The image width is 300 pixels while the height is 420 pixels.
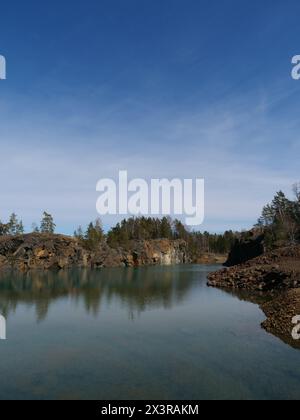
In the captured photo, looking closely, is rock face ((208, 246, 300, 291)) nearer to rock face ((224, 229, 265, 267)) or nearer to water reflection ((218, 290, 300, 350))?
water reflection ((218, 290, 300, 350))

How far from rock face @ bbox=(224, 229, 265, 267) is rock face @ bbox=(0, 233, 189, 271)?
45371mm

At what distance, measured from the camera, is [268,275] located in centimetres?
6738

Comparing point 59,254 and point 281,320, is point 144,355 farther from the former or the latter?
point 59,254

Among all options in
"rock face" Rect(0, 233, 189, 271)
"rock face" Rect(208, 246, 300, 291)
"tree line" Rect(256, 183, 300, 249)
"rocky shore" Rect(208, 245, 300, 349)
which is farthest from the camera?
"rock face" Rect(0, 233, 189, 271)

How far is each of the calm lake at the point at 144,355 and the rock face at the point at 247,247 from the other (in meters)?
100

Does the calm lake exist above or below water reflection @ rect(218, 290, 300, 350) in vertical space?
below

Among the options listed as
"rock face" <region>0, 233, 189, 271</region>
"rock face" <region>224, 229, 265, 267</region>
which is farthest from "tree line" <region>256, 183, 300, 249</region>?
"rock face" <region>0, 233, 189, 271</region>

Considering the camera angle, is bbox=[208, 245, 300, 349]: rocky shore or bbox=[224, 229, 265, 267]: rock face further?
bbox=[224, 229, 265, 267]: rock face

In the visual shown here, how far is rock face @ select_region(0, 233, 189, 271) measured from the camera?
149 m

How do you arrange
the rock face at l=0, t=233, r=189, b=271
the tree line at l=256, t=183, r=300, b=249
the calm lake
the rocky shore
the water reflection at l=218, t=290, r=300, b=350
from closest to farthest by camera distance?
the calm lake, the water reflection at l=218, t=290, r=300, b=350, the rocky shore, the tree line at l=256, t=183, r=300, b=249, the rock face at l=0, t=233, r=189, b=271

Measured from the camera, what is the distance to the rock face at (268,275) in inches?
2365

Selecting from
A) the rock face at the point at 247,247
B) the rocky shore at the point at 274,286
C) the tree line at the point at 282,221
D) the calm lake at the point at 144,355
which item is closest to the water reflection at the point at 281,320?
the rocky shore at the point at 274,286

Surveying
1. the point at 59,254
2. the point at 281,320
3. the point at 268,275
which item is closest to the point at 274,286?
the point at 268,275
